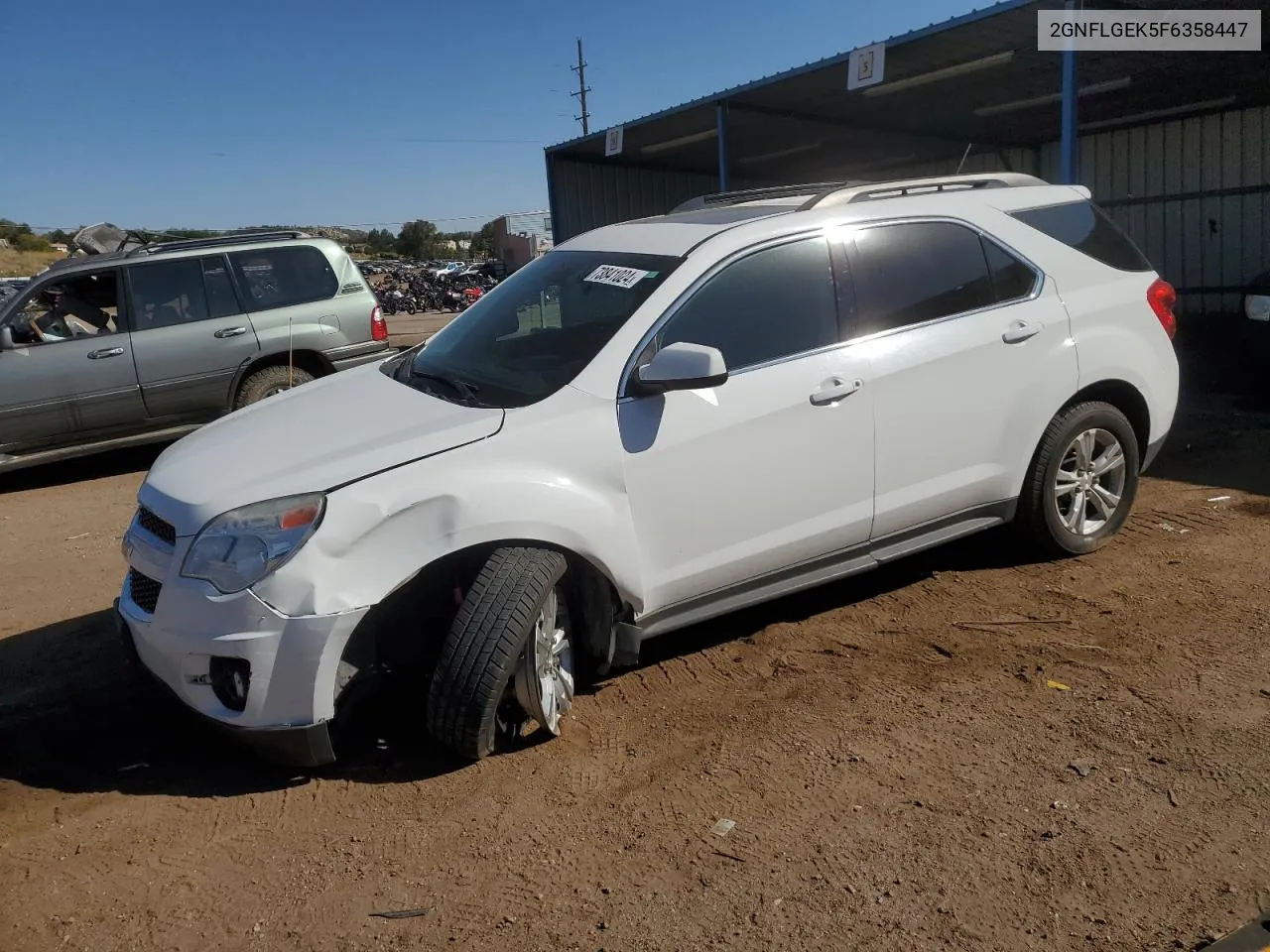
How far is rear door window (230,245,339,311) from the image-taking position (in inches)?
356

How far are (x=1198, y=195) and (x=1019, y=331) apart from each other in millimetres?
12592

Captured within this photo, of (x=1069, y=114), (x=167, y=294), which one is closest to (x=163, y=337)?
(x=167, y=294)

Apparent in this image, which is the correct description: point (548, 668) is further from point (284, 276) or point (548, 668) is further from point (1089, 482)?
point (284, 276)

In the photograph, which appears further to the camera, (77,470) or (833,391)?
(77,470)

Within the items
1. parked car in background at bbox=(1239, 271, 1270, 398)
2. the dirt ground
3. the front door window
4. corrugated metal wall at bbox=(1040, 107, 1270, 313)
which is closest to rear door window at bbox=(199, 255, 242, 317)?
the front door window

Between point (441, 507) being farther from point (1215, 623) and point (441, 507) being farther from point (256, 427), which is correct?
point (1215, 623)

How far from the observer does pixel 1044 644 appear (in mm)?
4137

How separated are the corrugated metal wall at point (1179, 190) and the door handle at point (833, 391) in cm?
1231

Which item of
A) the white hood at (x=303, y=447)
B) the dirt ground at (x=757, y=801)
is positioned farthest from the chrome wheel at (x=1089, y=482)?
the white hood at (x=303, y=447)

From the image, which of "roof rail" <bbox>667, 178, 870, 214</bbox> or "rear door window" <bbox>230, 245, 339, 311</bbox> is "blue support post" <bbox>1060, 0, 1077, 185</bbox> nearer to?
"roof rail" <bbox>667, 178, 870, 214</bbox>

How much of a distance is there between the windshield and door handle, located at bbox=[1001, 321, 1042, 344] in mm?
1600

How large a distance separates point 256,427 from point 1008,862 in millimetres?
2926

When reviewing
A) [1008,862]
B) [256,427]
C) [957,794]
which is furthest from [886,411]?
[256,427]

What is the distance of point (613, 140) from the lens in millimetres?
14305
